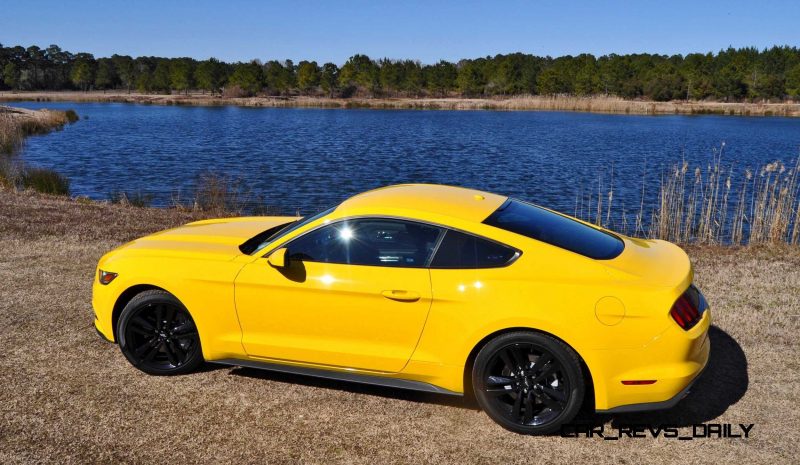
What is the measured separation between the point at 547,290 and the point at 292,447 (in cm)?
196

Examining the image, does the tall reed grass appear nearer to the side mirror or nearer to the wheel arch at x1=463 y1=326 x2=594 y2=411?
the wheel arch at x1=463 y1=326 x2=594 y2=411

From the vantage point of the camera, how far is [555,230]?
184 inches

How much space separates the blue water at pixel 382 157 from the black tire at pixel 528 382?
12875 millimetres

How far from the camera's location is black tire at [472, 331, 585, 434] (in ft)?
13.6

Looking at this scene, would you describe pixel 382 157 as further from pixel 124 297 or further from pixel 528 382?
pixel 528 382

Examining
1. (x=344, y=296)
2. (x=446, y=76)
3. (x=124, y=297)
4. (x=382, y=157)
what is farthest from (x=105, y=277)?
(x=446, y=76)

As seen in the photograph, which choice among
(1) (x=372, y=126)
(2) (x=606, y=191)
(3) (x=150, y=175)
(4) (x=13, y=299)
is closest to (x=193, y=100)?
(1) (x=372, y=126)

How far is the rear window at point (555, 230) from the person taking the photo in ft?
14.6

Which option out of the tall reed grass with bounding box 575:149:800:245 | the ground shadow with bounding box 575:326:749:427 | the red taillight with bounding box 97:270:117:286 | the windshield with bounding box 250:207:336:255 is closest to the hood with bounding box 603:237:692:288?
the ground shadow with bounding box 575:326:749:427

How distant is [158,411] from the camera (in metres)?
4.67

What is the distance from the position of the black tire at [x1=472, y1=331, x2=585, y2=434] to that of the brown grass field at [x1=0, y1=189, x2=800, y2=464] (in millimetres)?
151

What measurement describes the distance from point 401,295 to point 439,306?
267 mm

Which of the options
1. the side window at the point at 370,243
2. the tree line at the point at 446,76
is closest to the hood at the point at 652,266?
the side window at the point at 370,243

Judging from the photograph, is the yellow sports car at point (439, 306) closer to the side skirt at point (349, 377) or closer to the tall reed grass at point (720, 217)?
the side skirt at point (349, 377)
